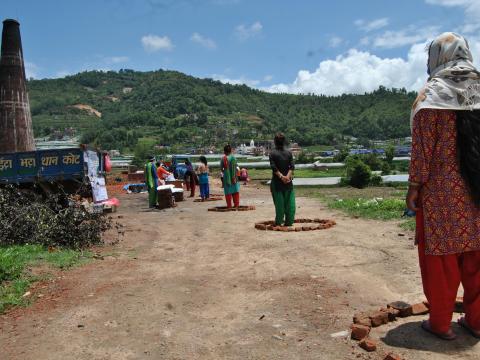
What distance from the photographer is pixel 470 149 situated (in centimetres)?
331

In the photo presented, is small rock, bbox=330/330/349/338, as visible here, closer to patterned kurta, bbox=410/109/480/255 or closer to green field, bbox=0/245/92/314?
patterned kurta, bbox=410/109/480/255

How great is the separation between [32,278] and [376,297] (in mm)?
3856

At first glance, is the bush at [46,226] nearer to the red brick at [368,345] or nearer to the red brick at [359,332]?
the red brick at [359,332]

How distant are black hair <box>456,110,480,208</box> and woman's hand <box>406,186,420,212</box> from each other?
334 mm

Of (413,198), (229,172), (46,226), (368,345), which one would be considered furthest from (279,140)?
(368,345)

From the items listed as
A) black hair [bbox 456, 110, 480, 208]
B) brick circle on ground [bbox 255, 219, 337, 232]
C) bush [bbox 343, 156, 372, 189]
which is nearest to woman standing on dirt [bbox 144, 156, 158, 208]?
brick circle on ground [bbox 255, 219, 337, 232]

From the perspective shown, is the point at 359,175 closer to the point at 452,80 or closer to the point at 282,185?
the point at 282,185

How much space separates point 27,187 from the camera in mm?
11500

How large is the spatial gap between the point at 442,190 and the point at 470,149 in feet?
1.13

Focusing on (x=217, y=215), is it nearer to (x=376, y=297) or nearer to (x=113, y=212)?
(x=113, y=212)

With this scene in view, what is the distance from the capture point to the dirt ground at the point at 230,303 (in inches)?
133

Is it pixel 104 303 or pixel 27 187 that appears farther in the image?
pixel 27 187

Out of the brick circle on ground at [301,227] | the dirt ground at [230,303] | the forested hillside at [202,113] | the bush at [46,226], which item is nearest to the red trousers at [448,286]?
the dirt ground at [230,303]

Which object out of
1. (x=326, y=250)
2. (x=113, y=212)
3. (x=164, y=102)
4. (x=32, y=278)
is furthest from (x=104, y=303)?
(x=164, y=102)
